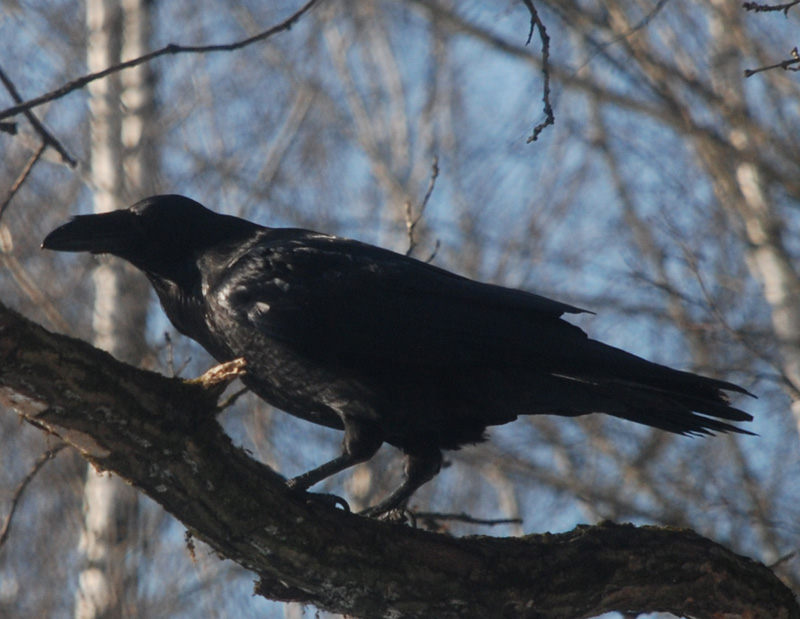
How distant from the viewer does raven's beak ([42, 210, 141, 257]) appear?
387cm

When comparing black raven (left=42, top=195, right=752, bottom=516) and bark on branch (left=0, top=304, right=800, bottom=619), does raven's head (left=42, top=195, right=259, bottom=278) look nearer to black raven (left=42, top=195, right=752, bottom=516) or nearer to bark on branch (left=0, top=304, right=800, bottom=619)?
black raven (left=42, top=195, right=752, bottom=516)

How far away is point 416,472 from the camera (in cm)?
388

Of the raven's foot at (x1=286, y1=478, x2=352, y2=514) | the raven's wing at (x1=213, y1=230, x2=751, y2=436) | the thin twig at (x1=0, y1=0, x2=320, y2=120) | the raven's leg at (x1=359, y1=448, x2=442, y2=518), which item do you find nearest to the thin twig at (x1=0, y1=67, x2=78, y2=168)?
the thin twig at (x1=0, y1=0, x2=320, y2=120)

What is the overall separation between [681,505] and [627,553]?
5.44 metres

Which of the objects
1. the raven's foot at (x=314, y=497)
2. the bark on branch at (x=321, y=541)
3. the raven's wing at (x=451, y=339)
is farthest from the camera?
the raven's wing at (x=451, y=339)

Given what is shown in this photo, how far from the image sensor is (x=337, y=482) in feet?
27.8

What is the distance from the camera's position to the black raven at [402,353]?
358 centimetres

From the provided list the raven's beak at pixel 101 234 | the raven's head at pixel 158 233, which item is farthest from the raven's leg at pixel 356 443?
the raven's beak at pixel 101 234

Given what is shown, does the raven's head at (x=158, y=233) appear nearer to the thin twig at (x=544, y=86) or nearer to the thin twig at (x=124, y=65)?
the thin twig at (x=124, y=65)

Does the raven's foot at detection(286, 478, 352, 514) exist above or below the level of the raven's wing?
below

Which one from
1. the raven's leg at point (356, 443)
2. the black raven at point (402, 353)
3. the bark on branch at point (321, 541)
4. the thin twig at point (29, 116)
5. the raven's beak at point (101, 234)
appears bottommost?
the bark on branch at point (321, 541)

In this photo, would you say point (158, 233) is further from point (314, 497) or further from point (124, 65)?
point (314, 497)

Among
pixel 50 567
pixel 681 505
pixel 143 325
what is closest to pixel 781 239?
pixel 681 505

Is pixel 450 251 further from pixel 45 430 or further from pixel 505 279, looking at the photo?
pixel 45 430
